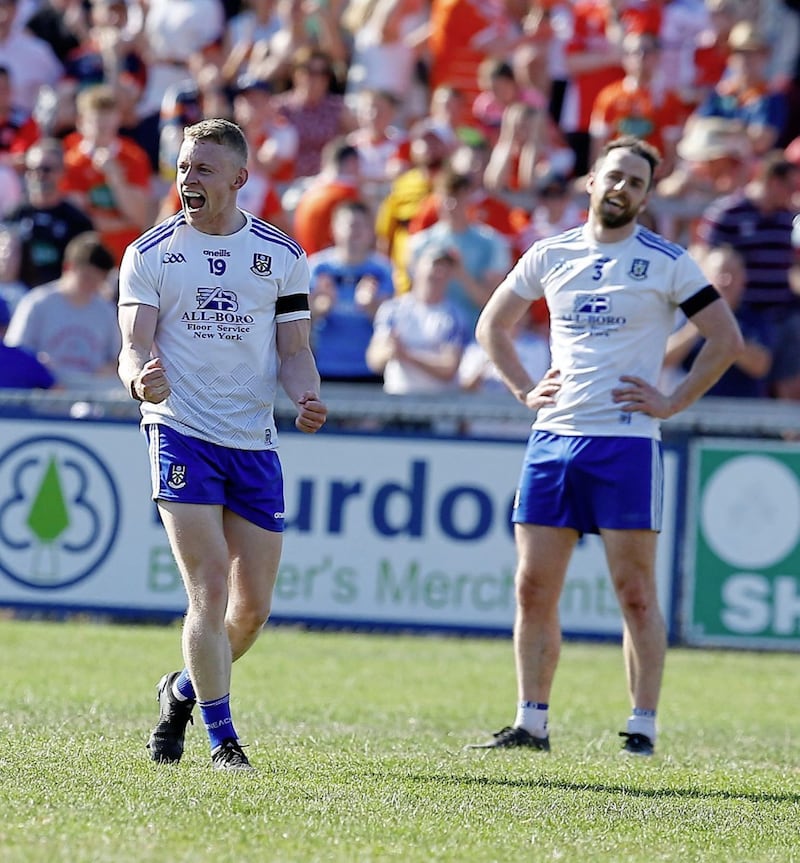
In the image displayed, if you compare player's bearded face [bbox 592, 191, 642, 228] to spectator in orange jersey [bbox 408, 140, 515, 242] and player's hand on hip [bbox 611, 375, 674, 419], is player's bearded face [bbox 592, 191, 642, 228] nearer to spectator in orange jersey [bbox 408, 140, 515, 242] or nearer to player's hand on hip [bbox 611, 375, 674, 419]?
player's hand on hip [bbox 611, 375, 674, 419]

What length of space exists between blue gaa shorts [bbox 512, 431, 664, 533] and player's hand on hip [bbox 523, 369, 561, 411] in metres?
0.15

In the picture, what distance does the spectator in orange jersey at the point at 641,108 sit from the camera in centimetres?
1588

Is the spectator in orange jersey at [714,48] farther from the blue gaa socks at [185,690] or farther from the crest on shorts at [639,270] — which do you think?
the blue gaa socks at [185,690]

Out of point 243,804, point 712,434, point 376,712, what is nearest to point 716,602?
point 712,434

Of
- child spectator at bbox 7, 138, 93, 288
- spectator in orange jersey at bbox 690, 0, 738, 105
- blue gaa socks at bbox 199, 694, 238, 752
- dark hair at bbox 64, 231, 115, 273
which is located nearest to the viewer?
blue gaa socks at bbox 199, 694, 238, 752

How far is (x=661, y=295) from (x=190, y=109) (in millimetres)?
8662

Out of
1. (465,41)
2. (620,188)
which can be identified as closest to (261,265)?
(620,188)

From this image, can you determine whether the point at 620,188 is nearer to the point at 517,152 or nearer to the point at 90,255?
the point at 90,255

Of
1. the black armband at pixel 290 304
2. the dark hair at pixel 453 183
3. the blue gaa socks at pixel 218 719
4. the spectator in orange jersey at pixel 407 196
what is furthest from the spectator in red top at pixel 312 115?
the blue gaa socks at pixel 218 719

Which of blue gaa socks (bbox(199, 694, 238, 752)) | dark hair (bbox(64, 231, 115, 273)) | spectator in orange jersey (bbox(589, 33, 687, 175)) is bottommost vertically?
blue gaa socks (bbox(199, 694, 238, 752))

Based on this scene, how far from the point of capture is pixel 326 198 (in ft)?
47.5

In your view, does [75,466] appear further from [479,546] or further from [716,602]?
[716,602]

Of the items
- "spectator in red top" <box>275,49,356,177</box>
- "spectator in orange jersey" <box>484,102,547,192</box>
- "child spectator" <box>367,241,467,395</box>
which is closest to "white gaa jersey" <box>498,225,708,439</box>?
"child spectator" <box>367,241,467,395</box>

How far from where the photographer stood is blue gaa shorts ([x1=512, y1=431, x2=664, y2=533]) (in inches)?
309
